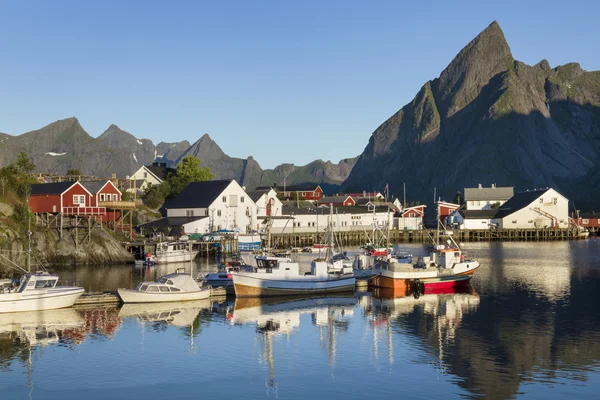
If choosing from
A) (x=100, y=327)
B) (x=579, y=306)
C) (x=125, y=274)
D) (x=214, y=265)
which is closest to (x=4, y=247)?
(x=125, y=274)

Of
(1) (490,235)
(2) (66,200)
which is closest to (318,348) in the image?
(2) (66,200)

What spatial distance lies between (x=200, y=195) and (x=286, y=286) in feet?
181

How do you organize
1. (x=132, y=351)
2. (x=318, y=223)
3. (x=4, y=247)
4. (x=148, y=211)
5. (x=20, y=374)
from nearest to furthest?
(x=20, y=374) → (x=132, y=351) → (x=4, y=247) → (x=148, y=211) → (x=318, y=223)

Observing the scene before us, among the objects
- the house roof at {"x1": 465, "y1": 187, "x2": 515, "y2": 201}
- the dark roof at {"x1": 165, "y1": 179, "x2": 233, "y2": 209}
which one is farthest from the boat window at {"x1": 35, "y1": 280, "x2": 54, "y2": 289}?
the house roof at {"x1": 465, "y1": 187, "x2": 515, "y2": 201}

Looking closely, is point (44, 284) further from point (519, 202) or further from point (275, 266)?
point (519, 202)

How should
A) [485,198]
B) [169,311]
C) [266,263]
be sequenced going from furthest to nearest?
1. [485,198]
2. [266,263]
3. [169,311]

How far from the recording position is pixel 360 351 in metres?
40.3

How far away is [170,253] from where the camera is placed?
281 feet

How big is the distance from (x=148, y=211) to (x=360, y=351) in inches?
3037

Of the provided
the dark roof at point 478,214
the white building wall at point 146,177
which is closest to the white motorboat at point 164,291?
the white building wall at point 146,177

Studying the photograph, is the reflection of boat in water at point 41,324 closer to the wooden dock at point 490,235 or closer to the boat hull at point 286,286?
the boat hull at point 286,286

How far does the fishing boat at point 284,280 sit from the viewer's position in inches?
2205

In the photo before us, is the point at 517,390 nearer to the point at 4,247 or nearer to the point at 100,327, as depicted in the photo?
the point at 100,327

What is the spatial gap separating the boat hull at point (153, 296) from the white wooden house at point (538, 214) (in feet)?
336
